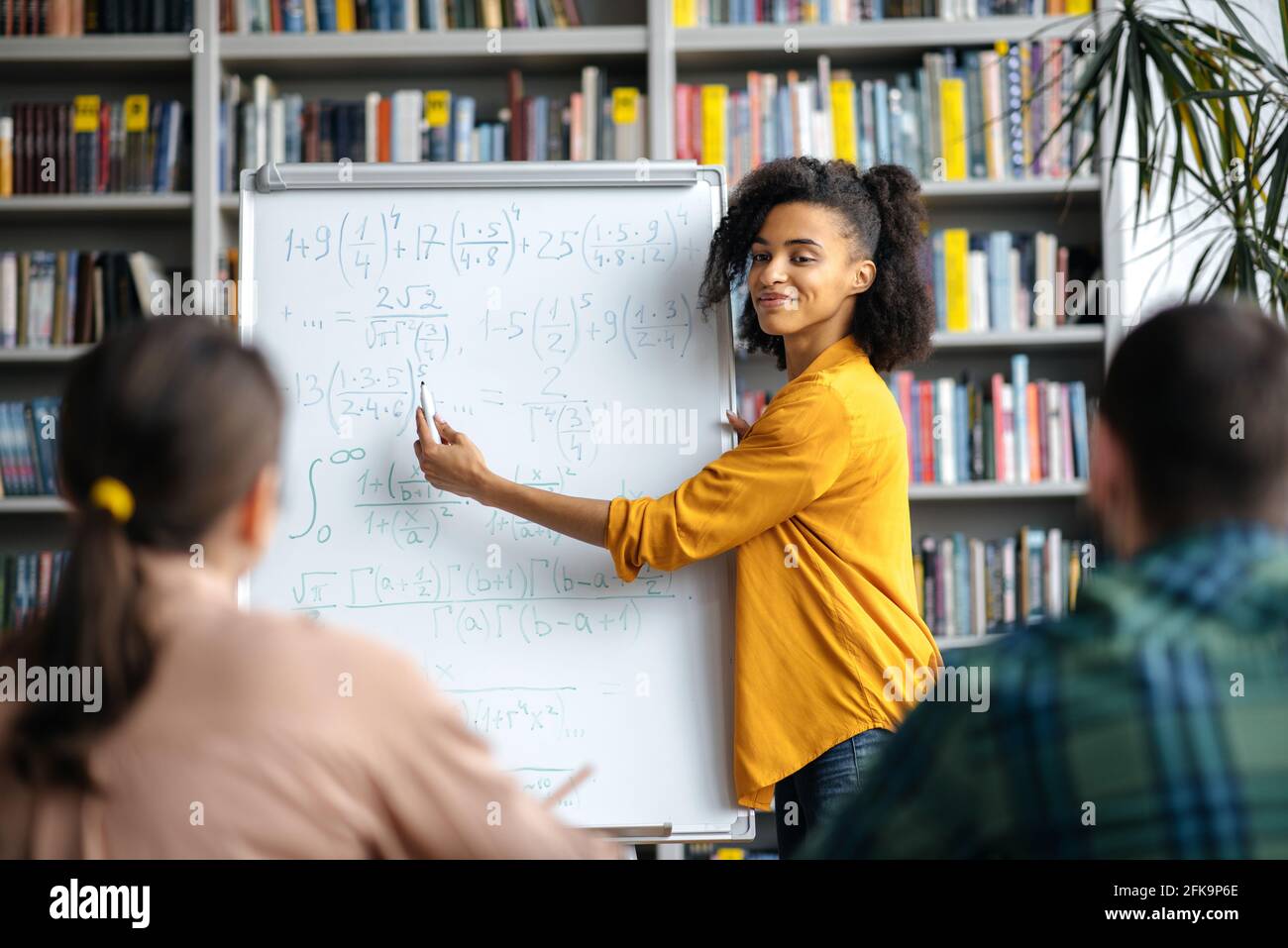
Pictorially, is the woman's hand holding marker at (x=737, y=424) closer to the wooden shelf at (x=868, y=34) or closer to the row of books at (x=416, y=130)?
the row of books at (x=416, y=130)

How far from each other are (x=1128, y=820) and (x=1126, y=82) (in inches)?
78.2

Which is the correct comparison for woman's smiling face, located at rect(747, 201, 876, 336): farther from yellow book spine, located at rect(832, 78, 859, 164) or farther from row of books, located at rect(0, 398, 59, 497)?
row of books, located at rect(0, 398, 59, 497)

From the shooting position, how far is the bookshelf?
9.93 feet

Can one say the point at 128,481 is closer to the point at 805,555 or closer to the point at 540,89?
the point at 805,555

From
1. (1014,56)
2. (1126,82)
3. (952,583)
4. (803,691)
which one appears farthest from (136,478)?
(1014,56)

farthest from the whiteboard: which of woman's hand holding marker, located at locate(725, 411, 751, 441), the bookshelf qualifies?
the bookshelf

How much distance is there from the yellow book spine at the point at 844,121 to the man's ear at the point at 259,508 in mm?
2410

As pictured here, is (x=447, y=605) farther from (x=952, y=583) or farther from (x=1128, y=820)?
(x=952, y=583)

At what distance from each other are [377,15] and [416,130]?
0.33 m

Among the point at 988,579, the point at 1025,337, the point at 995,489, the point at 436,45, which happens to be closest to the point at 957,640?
the point at 988,579

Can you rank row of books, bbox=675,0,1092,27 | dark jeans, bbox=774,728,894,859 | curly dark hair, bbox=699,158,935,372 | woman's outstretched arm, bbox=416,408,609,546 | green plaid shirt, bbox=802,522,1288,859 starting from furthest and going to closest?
row of books, bbox=675,0,1092,27
curly dark hair, bbox=699,158,935,372
woman's outstretched arm, bbox=416,408,609,546
dark jeans, bbox=774,728,894,859
green plaid shirt, bbox=802,522,1288,859

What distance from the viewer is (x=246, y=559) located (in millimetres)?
936

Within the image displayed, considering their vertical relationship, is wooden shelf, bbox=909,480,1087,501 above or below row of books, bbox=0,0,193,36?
below

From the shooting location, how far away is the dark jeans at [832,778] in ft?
5.68
